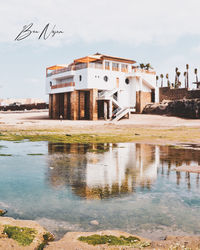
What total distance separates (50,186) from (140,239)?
3816 mm

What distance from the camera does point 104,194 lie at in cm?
698

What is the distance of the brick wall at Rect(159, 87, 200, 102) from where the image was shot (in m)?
50.0

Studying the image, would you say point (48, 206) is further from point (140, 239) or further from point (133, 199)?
point (140, 239)

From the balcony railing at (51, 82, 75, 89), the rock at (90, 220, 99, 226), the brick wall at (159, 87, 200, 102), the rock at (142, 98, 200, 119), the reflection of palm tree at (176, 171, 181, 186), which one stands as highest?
the balcony railing at (51, 82, 75, 89)

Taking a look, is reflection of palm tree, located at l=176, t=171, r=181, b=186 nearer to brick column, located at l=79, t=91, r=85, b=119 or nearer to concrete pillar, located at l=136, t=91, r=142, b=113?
brick column, located at l=79, t=91, r=85, b=119

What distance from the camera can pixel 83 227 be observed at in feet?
16.4

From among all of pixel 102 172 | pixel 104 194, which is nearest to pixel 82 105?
pixel 102 172

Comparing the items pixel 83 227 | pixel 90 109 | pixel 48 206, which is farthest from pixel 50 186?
pixel 90 109

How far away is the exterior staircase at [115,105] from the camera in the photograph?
45.1 meters

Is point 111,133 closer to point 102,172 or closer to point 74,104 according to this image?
point 102,172

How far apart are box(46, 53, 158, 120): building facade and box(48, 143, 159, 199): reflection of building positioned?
105 ft

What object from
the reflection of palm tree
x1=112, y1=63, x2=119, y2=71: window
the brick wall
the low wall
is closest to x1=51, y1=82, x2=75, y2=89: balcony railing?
x1=112, y1=63, x2=119, y2=71: window

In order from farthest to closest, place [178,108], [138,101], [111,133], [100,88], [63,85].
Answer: [138,101] → [63,85] → [100,88] → [178,108] → [111,133]

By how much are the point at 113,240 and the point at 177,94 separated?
5107 cm
